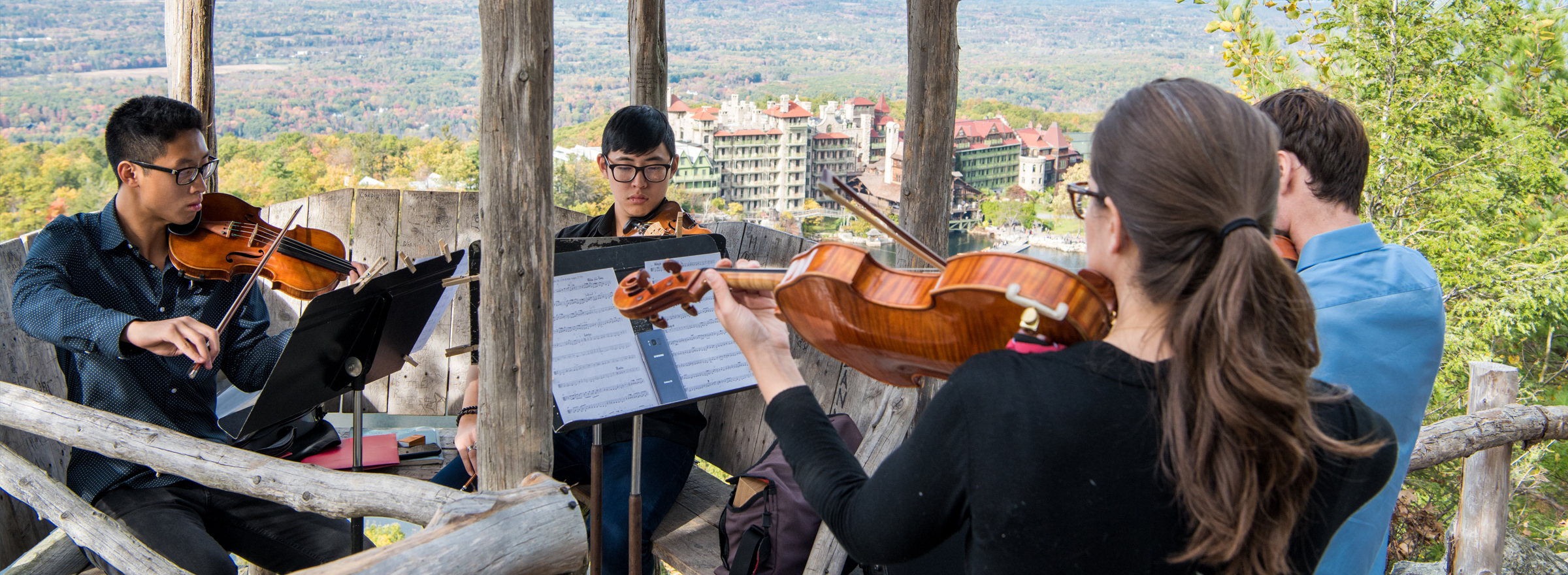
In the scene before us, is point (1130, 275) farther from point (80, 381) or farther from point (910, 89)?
point (80, 381)

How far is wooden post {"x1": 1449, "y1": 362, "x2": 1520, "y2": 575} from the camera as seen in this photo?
3.06 m

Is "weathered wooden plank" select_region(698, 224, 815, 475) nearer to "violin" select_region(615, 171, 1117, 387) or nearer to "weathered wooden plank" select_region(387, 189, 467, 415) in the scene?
"violin" select_region(615, 171, 1117, 387)

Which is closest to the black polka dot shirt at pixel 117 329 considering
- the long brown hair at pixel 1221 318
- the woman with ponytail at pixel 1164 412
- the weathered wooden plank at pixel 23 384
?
the weathered wooden plank at pixel 23 384

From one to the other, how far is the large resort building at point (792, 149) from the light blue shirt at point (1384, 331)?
30.2 m

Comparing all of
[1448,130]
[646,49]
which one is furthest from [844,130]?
[646,49]

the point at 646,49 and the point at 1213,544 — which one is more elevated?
the point at 646,49

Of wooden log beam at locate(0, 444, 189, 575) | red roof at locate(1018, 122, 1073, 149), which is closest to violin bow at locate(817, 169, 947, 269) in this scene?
wooden log beam at locate(0, 444, 189, 575)

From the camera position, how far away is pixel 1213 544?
984mm

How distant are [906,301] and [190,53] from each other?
380 centimetres

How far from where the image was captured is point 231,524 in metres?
2.47

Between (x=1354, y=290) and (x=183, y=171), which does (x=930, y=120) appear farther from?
(x=183, y=171)

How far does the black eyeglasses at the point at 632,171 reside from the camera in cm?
293

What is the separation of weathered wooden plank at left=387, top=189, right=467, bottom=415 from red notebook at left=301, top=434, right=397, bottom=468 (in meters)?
0.97

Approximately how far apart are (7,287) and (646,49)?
2.51 metres
